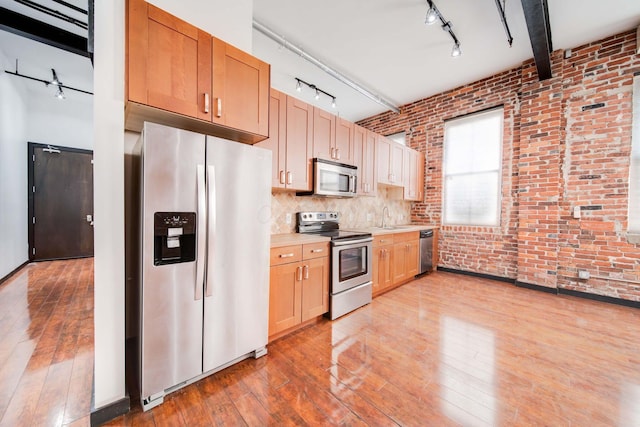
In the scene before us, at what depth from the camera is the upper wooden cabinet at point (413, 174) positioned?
4.70 metres

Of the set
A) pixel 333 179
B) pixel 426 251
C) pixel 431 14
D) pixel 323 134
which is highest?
pixel 431 14

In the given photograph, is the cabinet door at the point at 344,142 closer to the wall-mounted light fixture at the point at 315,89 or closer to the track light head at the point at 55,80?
the wall-mounted light fixture at the point at 315,89

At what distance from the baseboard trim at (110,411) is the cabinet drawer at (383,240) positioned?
→ 9.15 feet

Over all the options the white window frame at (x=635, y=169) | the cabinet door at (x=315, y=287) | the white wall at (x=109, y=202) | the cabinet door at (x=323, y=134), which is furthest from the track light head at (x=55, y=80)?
the white window frame at (x=635, y=169)

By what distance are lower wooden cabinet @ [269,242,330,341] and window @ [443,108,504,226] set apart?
3.29 m

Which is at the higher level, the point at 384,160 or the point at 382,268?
the point at 384,160

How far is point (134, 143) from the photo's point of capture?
1.93 meters

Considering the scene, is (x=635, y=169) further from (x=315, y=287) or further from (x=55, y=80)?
(x=55, y=80)

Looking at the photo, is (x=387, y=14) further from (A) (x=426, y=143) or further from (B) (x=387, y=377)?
(B) (x=387, y=377)

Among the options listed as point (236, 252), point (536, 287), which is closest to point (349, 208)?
point (236, 252)

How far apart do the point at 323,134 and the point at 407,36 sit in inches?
64.4

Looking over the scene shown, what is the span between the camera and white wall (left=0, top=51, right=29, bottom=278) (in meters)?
3.80

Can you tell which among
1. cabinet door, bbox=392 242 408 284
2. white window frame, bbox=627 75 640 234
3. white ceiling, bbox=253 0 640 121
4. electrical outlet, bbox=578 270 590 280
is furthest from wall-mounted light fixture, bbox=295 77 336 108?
electrical outlet, bbox=578 270 590 280

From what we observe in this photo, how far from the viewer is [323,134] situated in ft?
10.3
